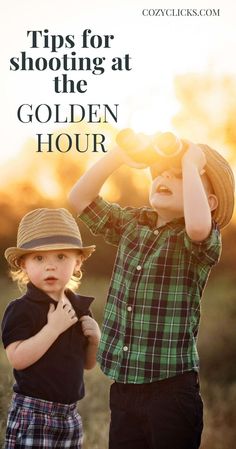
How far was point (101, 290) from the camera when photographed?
2820 millimetres

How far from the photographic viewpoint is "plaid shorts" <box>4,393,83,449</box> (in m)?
2.40

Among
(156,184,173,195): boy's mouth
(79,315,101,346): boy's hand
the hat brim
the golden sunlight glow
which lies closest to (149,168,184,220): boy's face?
(156,184,173,195): boy's mouth

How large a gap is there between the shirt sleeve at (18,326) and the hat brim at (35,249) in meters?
0.17

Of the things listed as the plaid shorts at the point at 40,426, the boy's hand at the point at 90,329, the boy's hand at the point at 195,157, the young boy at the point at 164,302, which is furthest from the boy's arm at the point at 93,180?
the plaid shorts at the point at 40,426

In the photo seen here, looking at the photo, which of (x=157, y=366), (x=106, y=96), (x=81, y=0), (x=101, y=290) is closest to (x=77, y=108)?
(x=106, y=96)

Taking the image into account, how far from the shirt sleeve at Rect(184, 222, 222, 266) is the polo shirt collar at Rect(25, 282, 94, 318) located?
1.40ft

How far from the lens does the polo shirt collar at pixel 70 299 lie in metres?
2.49

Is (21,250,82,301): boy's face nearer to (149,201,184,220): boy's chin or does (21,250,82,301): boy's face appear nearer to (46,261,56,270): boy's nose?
(46,261,56,270): boy's nose

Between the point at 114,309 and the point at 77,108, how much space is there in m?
0.83

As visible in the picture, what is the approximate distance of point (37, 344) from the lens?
8.01 ft

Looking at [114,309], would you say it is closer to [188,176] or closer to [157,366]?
[157,366]

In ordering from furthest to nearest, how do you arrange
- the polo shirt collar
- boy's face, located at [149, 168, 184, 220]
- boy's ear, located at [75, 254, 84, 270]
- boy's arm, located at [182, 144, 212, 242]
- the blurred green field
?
the blurred green field
boy's ear, located at [75, 254, 84, 270]
the polo shirt collar
boy's face, located at [149, 168, 184, 220]
boy's arm, located at [182, 144, 212, 242]

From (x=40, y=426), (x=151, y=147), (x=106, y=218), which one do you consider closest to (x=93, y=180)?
(x=106, y=218)

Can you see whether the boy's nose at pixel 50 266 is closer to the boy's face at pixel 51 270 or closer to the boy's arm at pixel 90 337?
the boy's face at pixel 51 270
